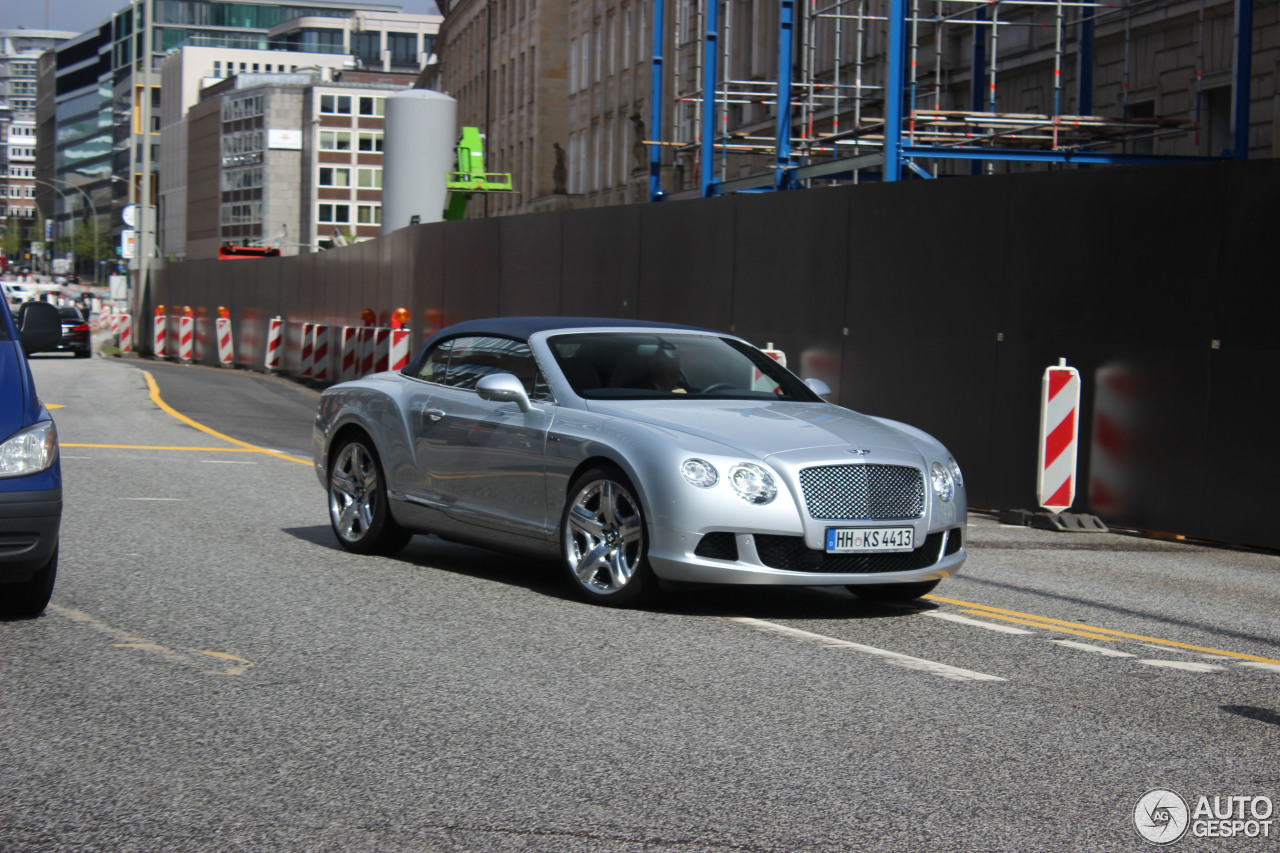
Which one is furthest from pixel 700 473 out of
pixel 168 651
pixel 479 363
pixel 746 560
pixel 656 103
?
pixel 656 103

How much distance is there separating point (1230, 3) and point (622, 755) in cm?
2121

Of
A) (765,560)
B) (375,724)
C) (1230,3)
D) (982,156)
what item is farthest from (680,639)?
(1230,3)

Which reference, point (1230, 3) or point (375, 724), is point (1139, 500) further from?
point (1230, 3)

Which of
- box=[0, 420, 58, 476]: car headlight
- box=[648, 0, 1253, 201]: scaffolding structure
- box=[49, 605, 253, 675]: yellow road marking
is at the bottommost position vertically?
box=[49, 605, 253, 675]: yellow road marking

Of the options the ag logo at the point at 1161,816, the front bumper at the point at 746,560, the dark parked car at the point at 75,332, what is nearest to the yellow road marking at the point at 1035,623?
the front bumper at the point at 746,560

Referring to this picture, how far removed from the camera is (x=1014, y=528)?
1264 centimetres

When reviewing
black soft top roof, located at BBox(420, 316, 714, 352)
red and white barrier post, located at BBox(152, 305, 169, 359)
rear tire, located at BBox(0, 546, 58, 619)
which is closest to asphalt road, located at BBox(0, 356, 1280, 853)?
rear tire, located at BBox(0, 546, 58, 619)

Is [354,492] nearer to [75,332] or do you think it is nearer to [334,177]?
[75,332]

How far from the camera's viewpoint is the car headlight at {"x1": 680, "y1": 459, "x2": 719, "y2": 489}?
7512 mm

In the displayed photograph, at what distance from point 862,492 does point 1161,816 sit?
3130mm

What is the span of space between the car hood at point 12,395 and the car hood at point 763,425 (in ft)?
8.59

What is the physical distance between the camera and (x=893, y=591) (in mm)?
8320

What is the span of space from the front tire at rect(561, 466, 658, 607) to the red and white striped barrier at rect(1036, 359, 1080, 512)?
5.58 meters

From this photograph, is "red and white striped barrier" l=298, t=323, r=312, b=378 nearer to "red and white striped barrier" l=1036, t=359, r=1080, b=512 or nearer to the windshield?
"red and white striped barrier" l=1036, t=359, r=1080, b=512
